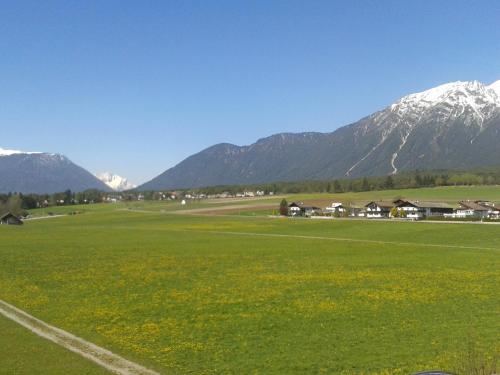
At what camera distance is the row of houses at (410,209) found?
141 metres

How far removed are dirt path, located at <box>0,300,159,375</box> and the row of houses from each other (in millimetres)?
118993

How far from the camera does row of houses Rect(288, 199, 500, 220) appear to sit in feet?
464

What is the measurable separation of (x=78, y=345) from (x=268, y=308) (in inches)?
375

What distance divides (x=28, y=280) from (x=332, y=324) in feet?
77.2

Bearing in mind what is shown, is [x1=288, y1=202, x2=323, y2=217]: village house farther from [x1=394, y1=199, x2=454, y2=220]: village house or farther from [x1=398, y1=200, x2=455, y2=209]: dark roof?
[x1=398, y1=200, x2=455, y2=209]: dark roof

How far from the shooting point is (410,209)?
146625mm

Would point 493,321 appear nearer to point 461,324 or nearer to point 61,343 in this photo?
point 461,324

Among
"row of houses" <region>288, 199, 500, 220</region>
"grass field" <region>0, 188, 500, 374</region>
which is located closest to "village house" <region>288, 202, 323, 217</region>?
"row of houses" <region>288, 199, 500, 220</region>

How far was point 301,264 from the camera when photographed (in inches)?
1773

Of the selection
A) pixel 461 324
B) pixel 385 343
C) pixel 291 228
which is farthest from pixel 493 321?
pixel 291 228

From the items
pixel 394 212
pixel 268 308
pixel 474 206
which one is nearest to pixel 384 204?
pixel 394 212

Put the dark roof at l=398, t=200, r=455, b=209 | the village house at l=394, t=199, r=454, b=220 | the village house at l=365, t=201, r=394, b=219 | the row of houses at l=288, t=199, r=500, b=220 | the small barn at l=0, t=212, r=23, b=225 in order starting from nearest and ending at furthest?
1. the row of houses at l=288, t=199, r=500, b=220
2. the village house at l=394, t=199, r=454, b=220
3. the dark roof at l=398, t=200, r=455, b=209
4. the small barn at l=0, t=212, r=23, b=225
5. the village house at l=365, t=201, r=394, b=219

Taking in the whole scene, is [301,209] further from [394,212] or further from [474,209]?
[474,209]

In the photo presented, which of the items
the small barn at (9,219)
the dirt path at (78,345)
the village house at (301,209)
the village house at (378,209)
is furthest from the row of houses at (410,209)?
the dirt path at (78,345)
